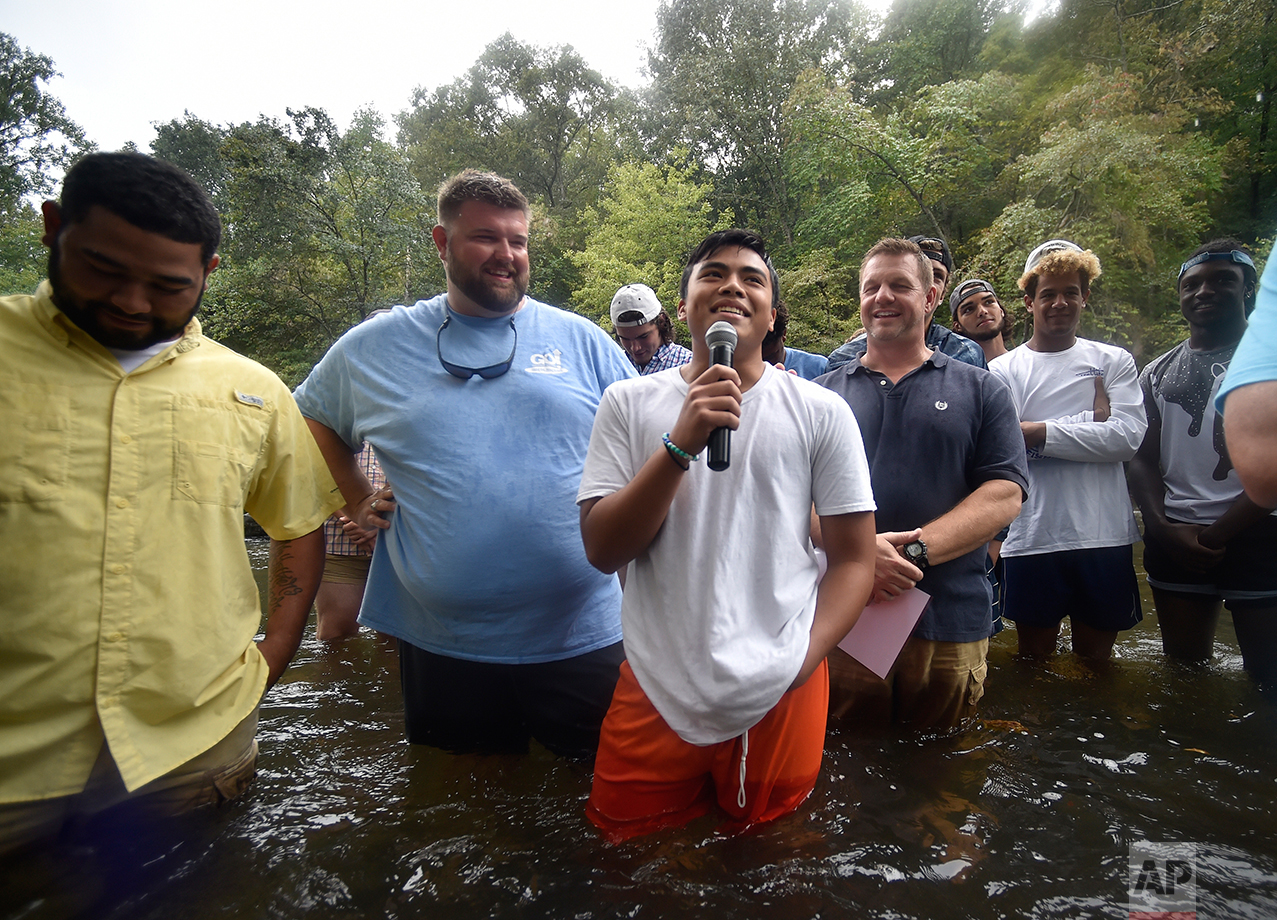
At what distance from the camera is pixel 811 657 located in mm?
1852

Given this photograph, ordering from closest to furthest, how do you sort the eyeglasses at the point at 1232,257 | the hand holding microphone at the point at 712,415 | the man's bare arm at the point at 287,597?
1. the hand holding microphone at the point at 712,415
2. the man's bare arm at the point at 287,597
3. the eyeglasses at the point at 1232,257

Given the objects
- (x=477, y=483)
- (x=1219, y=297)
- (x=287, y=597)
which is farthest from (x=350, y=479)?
(x=1219, y=297)

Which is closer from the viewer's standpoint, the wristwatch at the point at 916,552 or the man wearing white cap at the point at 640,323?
the wristwatch at the point at 916,552

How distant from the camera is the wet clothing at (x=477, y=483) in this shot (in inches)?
93.5

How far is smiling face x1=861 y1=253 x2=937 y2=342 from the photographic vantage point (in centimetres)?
270

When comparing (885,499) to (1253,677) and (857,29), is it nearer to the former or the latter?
(1253,677)

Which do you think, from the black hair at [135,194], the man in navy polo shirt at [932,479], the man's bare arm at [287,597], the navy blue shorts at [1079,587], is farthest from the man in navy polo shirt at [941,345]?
the black hair at [135,194]

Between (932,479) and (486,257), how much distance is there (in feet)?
6.81

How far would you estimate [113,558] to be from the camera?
1692 millimetres

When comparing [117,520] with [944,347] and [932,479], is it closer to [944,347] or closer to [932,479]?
[932,479]

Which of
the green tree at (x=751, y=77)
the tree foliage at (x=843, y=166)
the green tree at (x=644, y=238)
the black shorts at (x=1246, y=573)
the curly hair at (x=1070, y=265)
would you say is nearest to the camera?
the black shorts at (x=1246, y=573)

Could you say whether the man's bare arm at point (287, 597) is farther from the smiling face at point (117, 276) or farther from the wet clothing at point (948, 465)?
the wet clothing at point (948, 465)

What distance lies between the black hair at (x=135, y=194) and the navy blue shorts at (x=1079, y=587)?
4.19 m

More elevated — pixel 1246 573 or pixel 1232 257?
pixel 1232 257
